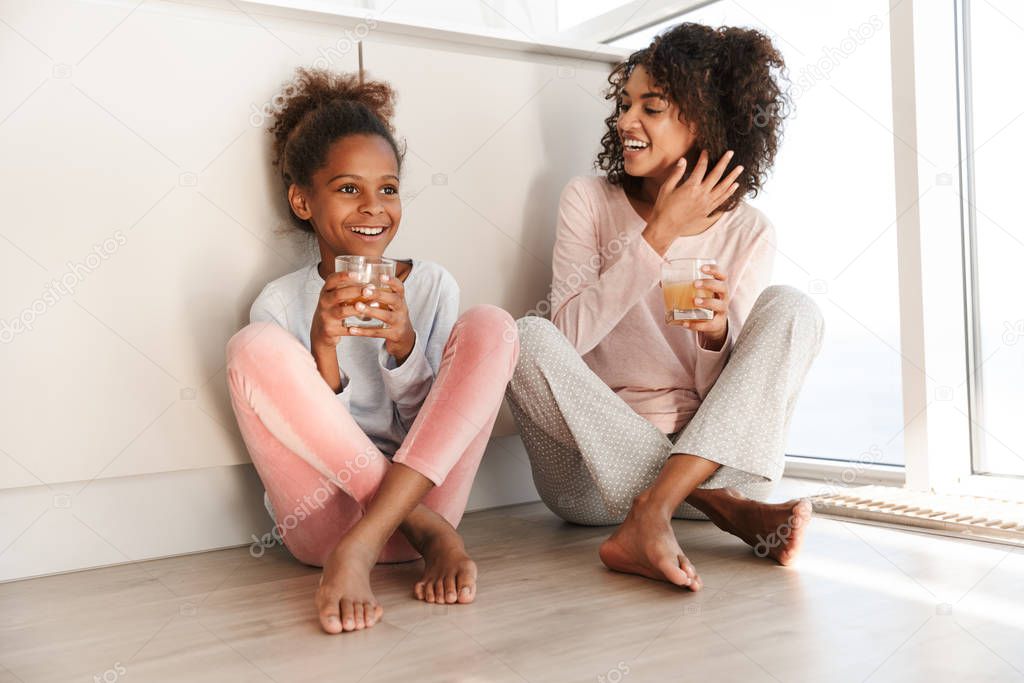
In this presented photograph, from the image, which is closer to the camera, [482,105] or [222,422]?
[222,422]

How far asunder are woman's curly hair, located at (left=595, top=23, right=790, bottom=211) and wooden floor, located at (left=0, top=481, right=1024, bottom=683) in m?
0.62

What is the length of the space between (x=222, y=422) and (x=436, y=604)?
47 centimetres

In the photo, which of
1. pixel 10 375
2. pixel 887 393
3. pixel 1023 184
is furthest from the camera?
pixel 887 393

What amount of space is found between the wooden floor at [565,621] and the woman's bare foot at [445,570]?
26 millimetres

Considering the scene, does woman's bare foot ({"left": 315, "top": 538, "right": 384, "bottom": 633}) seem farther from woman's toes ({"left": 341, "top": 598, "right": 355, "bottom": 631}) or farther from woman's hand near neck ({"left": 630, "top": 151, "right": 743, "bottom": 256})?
woman's hand near neck ({"left": 630, "top": 151, "right": 743, "bottom": 256})

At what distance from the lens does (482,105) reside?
1.62 meters

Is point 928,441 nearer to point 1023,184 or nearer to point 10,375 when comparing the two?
point 1023,184

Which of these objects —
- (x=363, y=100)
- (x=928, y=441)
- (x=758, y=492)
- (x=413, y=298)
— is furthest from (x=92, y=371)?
(x=928, y=441)

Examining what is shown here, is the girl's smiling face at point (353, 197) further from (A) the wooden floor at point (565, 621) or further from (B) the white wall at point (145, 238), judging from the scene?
(A) the wooden floor at point (565, 621)

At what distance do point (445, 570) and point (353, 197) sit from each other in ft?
1.83

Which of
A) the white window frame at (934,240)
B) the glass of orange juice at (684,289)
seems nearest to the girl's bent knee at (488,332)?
the glass of orange juice at (684,289)

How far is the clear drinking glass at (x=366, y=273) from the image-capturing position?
1.14 meters

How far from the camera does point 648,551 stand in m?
1.15

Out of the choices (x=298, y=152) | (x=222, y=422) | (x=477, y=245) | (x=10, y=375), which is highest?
(x=298, y=152)
